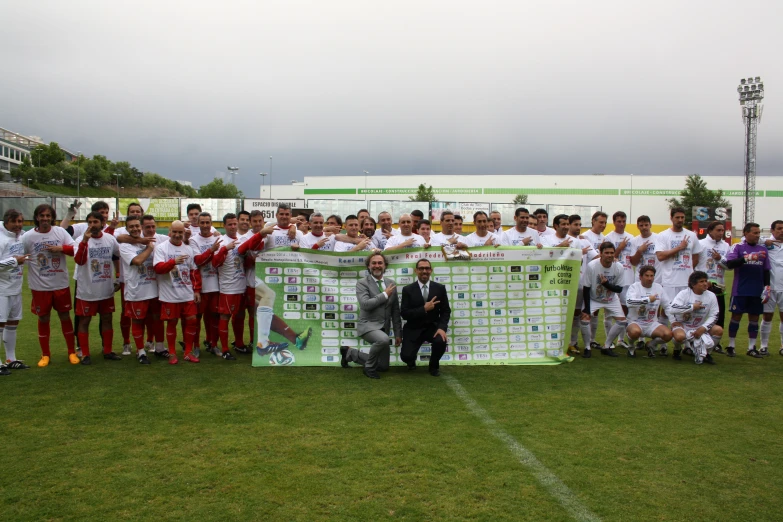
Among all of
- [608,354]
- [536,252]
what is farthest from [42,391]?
[608,354]

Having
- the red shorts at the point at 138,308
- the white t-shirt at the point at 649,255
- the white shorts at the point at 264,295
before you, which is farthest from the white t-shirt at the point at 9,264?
the white t-shirt at the point at 649,255

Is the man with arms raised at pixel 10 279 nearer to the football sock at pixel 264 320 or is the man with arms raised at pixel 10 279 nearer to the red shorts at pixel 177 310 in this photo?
the red shorts at pixel 177 310

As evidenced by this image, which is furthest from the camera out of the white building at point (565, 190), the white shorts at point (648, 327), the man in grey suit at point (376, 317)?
the white building at point (565, 190)

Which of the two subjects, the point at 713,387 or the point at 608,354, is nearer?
the point at 713,387

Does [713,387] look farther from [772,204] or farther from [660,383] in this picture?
[772,204]

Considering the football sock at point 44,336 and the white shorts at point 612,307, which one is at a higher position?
the white shorts at point 612,307

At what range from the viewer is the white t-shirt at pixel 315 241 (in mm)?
7863

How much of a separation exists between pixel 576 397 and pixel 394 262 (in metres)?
2.95

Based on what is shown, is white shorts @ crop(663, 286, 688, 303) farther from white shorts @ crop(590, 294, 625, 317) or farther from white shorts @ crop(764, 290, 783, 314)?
white shorts @ crop(764, 290, 783, 314)

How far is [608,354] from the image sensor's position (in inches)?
324

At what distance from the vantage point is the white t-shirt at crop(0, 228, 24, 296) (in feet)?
21.6

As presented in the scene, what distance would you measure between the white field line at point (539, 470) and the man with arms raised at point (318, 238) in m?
3.27

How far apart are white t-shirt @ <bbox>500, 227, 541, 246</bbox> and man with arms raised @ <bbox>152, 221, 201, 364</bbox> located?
471 centimetres

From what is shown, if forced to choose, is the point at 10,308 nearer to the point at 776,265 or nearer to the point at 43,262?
the point at 43,262
